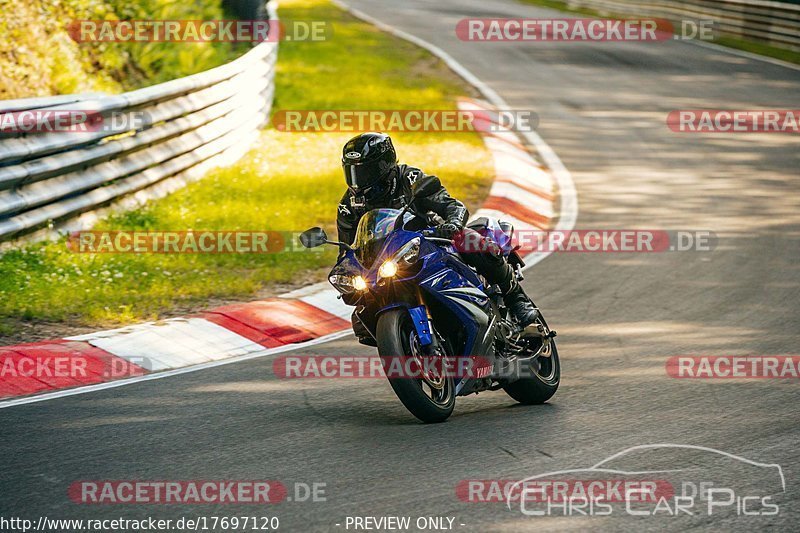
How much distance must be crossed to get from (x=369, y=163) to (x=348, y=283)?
71 cm

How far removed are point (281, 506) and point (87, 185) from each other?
631 centimetres

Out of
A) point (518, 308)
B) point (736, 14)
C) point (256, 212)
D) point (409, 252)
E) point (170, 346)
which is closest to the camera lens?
point (409, 252)

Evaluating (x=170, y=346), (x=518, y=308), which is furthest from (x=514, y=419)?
(x=170, y=346)

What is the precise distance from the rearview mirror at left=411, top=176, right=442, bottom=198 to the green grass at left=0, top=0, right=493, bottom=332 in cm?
359

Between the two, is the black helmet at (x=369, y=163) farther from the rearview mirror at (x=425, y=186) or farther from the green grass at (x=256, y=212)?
the green grass at (x=256, y=212)

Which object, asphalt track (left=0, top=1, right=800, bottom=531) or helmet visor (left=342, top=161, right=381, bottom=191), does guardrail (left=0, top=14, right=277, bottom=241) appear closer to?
asphalt track (left=0, top=1, right=800, bottom=531)

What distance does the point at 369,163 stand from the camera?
6.55m

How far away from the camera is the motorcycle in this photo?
6297mm

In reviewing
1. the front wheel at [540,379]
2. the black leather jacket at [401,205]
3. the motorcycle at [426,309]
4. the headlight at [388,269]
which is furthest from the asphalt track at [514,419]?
the black leather jacket at [401,205]

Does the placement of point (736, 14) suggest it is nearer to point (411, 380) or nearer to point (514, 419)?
point (514, 419)

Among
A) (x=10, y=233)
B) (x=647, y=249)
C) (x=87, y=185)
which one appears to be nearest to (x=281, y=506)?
(x=10, y=233)

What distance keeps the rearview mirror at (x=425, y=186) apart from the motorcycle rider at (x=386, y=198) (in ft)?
1.19

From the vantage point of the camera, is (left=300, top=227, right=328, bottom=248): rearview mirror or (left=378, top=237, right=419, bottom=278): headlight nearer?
(left=378, top=237, right=419, bottom=278): headlight

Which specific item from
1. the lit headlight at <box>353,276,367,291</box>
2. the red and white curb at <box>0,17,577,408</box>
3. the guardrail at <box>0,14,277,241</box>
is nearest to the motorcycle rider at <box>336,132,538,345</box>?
the lit headlight at <box>353,276,367,291</box>
